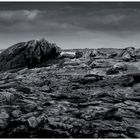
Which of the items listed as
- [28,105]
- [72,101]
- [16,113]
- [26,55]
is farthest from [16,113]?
[26,55]

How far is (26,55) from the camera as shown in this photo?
26.4 meters

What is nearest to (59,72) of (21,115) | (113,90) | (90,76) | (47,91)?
(90,76)

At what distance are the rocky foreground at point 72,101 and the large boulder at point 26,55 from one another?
1726mm

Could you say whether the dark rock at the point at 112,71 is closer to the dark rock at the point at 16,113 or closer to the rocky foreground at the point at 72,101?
the rocky foreground at the point at 72,101

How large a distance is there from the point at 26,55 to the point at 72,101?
12277 millimetres

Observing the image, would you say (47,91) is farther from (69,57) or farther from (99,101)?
(69,57)

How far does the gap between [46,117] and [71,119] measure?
135 centimetres

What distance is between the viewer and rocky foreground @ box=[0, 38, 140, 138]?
11.7 metres

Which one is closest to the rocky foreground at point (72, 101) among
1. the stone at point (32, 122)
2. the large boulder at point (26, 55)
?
the stone at point (32, 122)

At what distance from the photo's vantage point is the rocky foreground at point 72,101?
38.2 ft

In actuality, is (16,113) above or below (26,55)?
below

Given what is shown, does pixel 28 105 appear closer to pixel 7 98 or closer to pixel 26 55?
pixel 7 98

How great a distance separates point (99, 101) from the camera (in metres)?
15.3

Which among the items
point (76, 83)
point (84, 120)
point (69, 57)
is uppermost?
point (69, 57)
